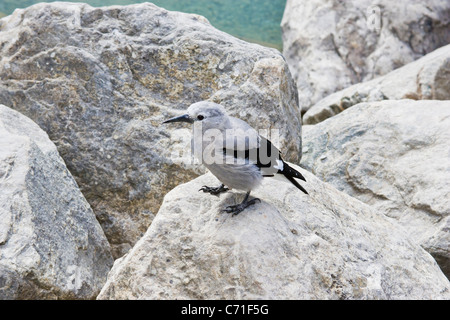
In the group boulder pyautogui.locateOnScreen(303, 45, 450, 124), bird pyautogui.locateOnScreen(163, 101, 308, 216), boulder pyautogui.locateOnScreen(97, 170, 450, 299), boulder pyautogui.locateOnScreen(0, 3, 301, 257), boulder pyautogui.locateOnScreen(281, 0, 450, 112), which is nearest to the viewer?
boulder pyautogui.locateOnScreen(97, 170, 450, 299)

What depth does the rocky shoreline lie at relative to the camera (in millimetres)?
3402

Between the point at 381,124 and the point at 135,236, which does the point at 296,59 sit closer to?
the point at 381,124

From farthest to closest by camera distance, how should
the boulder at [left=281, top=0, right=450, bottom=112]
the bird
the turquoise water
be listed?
the boulder at [left=281, top=0, right=450, bottom=112] → the turquoise water → the bird

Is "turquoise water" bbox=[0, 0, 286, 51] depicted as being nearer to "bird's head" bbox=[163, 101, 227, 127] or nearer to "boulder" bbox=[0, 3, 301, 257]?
"boulder" bbox=[0, 3, 301, 257]

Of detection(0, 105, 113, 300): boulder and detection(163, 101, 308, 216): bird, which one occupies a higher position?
detection(163, 101, 308, 216): bird

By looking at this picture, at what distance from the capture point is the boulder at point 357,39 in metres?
9.56

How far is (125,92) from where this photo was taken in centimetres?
539

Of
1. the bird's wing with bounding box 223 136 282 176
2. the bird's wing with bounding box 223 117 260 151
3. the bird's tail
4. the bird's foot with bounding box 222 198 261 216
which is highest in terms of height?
the bird's wing with bounding box 223 117 260 151

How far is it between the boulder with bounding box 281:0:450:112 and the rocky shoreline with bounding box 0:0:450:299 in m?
2.17

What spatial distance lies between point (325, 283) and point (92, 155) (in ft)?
9.62

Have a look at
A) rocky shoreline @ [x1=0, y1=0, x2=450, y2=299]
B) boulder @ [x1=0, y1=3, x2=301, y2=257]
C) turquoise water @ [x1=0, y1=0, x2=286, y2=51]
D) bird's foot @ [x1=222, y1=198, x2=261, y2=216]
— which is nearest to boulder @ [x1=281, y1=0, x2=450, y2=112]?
turquoise water @ [x1=0, y1=0, x2=286, y2=51]

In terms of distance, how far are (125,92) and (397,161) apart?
10.2ft

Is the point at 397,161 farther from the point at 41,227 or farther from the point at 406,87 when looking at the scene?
the point at 41,227

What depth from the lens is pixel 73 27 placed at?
18.0 ft
